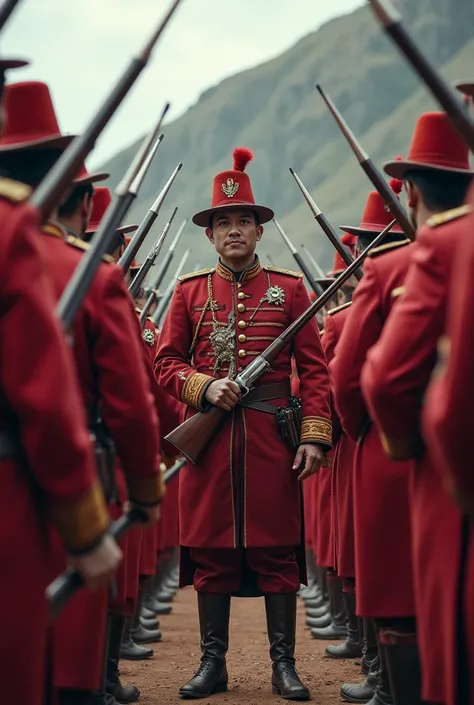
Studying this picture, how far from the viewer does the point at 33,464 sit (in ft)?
10.0

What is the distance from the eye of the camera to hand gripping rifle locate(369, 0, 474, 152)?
3.56m

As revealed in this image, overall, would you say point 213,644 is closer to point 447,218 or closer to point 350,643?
point 350,643

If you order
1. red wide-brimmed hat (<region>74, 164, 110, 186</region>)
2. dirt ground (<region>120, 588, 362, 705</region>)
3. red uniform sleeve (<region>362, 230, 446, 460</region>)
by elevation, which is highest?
red wide-brimmed hat (<region>74, 164, 110, 186</region>)

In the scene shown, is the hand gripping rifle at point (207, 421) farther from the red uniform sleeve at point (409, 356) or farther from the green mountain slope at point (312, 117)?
the green mountain slope at point (312, 117)

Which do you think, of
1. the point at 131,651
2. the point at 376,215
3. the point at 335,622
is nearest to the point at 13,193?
the point at 376,215

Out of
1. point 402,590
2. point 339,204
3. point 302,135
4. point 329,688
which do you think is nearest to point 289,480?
point 329,688

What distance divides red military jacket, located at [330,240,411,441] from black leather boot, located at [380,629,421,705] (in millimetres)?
809

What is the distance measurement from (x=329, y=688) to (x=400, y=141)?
8548 cm

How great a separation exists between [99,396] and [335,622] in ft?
17.4

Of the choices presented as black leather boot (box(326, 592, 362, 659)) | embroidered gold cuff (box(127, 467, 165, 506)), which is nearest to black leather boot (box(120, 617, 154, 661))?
black leather boot (box(326, 592, 362, 659))

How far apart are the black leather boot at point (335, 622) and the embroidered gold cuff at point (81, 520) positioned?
5648 millimetres

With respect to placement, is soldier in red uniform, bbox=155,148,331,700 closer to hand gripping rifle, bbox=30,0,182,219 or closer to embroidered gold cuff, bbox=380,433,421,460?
embroidered gold cuff, bbox=380,433,421,460

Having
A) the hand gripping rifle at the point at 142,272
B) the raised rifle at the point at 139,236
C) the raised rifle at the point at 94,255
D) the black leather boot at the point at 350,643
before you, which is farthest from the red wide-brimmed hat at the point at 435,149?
the black leather boot at the point at 350,643

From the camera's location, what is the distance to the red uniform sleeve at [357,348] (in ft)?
14.6
